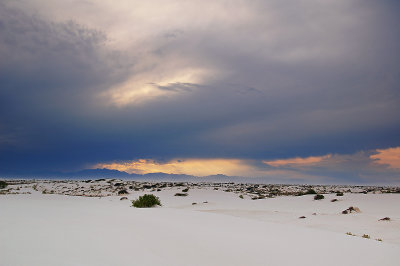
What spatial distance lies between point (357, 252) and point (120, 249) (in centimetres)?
578

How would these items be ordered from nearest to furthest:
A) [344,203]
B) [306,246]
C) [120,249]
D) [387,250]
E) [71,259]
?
[71,259], [120,249], [306,246], [387,250], [344,203]

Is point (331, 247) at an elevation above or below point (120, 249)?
below

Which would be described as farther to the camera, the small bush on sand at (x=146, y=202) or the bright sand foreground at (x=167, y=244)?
the small bush on sand at (x=146, y=202)

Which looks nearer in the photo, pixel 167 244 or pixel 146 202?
pixel 167 244

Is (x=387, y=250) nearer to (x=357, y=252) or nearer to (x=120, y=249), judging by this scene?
(x=357, y=252)

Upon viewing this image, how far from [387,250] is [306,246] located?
2.45 m

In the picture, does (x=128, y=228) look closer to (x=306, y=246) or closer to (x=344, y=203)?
(x=306, y=246)

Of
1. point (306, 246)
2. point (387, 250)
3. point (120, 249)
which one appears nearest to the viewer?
point (120, 249)

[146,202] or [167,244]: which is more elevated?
[167,244]

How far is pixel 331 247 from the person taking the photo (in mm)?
7621

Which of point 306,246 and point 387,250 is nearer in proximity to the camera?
point 306,246

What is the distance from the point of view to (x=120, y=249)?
5262 mm

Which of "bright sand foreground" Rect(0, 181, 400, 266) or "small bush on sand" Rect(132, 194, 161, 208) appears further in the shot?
"small bush on sand" Rect(132, 194, 161, 208)

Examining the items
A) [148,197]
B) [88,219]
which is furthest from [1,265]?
[148,197]
